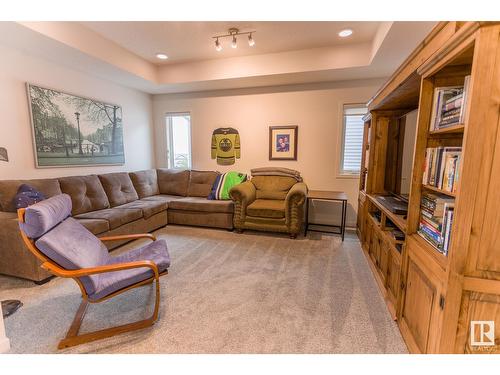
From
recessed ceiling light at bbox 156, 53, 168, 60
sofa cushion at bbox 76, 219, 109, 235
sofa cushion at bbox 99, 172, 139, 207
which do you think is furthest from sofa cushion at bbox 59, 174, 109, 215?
recessed ceiling light at bbox 156, 53, 168, 60

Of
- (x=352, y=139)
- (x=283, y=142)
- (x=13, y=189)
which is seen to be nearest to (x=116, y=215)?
(x=13, y=189)

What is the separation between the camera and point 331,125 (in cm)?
387

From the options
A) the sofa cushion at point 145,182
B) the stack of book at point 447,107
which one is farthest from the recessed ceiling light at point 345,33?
the sofa cushion at point 145,182

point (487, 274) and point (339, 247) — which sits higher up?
point (487, 274)

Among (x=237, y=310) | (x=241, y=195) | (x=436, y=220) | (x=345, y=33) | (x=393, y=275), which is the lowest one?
(x=237, y=310)

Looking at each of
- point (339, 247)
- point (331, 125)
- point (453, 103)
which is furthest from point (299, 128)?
point (453, 103)

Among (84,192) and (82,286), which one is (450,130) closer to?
(82,286)

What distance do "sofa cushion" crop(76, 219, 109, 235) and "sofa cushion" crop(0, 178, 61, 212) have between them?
1.69 feet

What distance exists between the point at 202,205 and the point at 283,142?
1.78m

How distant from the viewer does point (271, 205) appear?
11.6 ft

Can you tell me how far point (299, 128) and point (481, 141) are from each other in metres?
3.15

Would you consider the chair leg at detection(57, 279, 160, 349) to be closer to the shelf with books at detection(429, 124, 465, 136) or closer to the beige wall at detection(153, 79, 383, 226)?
the shelf with books at detection(429, 124, 465, 136)

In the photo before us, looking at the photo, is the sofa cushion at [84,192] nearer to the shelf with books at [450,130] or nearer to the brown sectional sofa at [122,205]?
the brown sectional sofa at [122,205]
